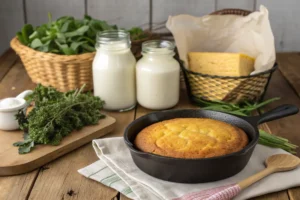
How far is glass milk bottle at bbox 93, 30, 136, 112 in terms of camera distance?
1381 millimetres

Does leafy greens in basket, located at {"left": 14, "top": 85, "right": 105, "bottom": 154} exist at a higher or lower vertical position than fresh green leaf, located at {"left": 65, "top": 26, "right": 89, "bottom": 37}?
lower

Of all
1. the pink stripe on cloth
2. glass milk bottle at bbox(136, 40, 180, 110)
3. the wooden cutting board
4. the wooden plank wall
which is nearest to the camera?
the pink stripe on cloth

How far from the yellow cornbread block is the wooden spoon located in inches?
15.9

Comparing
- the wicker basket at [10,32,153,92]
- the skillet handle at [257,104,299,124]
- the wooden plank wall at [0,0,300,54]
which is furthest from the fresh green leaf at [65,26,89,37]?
the skillet handle at [257,104,299,124]

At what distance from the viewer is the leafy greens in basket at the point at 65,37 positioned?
1.52 meters

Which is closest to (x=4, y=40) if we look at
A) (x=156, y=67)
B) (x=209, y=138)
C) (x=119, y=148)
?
(x=156, y=67)

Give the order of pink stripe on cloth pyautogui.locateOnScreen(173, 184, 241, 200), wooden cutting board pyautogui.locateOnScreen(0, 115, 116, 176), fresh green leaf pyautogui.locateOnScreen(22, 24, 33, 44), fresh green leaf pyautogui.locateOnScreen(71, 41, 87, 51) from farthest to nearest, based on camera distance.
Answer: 1. fresh green leaf pyautogui.locateOnScreen(22, 24, 33, 44)
2. fresh green leaf pyautogui.locateOnScreen(71, 41, 87, 51)
3. wooden cutting board pyautogui.locateOnScreen(0, 115, 116, 176)
4. pink stripe on cloth pyautogui.locateOnScreen(173, 184, 241, 200)

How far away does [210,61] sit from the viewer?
147cm

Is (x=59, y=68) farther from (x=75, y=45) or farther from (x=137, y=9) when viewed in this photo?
(x=137, y=9)

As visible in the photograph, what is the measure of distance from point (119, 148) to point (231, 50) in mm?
633

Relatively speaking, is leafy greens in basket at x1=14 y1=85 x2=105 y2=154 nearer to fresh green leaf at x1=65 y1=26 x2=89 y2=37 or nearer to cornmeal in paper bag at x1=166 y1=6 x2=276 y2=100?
fresh green leaf at x1=65 y1=26 x2=89 y2=37

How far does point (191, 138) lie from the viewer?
3.37ft

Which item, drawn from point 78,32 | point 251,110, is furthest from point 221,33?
point 78,32

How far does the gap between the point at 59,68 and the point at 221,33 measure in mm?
529
